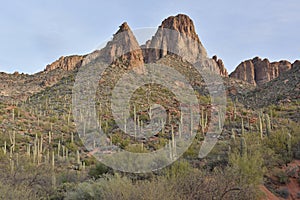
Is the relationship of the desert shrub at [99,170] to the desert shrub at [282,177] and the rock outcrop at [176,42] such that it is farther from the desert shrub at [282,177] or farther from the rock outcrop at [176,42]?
the rock outcrop at [176,42]

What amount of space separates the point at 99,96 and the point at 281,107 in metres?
19.3

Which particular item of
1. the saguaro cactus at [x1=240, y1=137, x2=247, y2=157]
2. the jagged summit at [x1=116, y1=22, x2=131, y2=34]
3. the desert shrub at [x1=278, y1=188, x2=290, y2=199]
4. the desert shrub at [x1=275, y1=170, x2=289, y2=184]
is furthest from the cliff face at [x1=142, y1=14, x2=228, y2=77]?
the desert shrub at [x1=278, y1=188, x2=290, y2=199]

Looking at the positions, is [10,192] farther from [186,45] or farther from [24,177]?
[186,45]

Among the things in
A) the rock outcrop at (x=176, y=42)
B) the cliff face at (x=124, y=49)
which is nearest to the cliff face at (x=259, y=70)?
the rock outcrop at (x=176, y=42)

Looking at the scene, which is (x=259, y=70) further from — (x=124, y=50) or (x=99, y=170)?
(x=99, y=170)

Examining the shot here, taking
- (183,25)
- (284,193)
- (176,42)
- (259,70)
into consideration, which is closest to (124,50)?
(176,42)

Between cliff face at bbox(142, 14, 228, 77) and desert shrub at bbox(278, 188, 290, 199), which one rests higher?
cliff face at bbox(142, 14, 228, 77)

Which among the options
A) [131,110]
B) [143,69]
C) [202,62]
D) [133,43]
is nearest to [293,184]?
[131,110]

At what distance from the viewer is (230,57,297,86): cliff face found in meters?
81.7

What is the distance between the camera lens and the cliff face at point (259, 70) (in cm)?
8169

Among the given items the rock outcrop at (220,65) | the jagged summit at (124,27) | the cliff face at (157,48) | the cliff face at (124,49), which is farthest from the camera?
the rock outcrop at (220,65)

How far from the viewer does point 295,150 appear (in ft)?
61.3

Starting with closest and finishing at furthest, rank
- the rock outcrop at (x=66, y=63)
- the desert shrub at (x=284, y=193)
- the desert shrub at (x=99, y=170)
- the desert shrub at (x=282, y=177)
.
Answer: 1. the desert shrub at (x=284, y=193)
2. the desert shrub at (x=282, y=177)
3. the desert shrub at (x=99, y=170)
4. the rock outcrop at (x=66, y=63)

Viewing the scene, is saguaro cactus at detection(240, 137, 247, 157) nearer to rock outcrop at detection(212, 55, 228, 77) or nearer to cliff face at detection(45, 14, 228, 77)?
cliff face at detection(45, 14, 228, 77)
